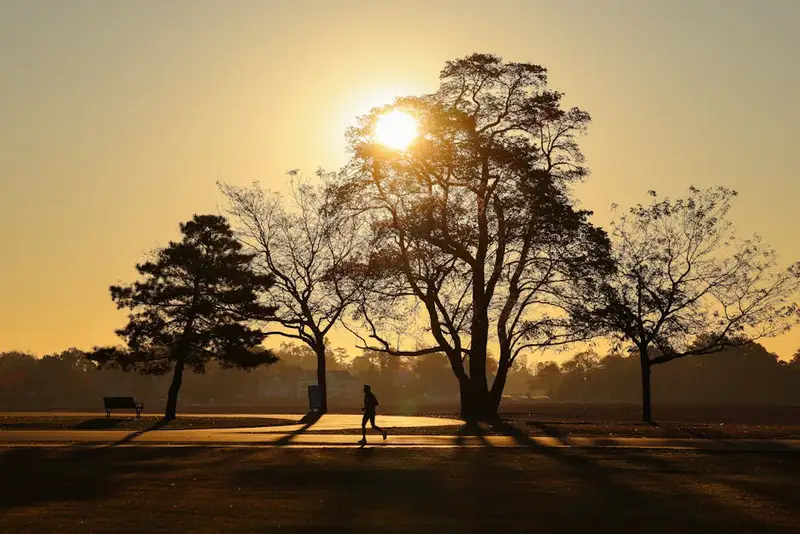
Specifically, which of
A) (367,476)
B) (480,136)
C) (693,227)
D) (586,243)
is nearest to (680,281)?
(693,227)

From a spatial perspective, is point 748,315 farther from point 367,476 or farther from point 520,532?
point 520,532

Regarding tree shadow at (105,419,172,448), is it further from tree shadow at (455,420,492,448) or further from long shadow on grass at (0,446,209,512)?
tree shadow at (455,420,492,448)

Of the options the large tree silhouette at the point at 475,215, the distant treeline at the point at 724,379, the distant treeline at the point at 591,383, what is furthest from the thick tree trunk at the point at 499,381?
the distant treeline at the point at 724,379

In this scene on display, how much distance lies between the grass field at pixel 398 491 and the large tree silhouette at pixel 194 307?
74.3 feet

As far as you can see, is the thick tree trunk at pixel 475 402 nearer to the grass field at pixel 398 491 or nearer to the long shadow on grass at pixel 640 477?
the long shadow on grass at pixel 640 477

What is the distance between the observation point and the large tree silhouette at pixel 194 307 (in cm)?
5031

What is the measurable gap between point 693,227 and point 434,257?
50.3 ft

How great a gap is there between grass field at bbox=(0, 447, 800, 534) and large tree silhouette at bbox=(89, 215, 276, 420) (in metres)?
22.7

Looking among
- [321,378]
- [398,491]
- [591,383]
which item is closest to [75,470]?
[398,491]

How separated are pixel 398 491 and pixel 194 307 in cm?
A: 3246

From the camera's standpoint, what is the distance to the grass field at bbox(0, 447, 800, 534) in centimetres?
1534

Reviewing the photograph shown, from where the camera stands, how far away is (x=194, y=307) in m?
50.0

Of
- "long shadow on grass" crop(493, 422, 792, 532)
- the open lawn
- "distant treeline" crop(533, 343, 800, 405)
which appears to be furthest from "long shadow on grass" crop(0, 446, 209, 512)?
"distant treeline" crop(533, 343, 800, 405)

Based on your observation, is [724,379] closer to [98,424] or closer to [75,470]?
[98,424]
